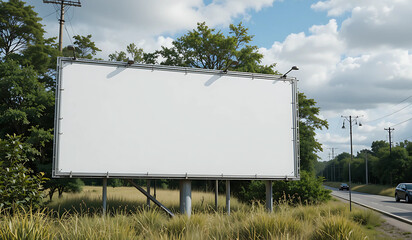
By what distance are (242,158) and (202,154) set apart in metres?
1.59

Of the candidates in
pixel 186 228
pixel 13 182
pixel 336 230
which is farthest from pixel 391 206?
pixel 13 182

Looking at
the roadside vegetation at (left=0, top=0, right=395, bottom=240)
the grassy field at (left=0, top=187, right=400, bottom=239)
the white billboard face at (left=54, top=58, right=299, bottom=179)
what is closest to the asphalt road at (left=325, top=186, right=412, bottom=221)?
the roadside vegetation at (left=0, top=0, right=395, bottom=240)

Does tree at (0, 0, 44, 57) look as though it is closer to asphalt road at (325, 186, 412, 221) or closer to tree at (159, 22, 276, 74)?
tree at (159, 22, 276, 74)

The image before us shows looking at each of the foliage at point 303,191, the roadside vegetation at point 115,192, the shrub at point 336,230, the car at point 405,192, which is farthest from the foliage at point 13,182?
the car at point 405,192

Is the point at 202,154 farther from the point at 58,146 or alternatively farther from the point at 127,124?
the point at 58,146

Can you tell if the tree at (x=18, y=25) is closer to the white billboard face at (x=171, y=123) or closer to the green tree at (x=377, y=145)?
the white billboard face at (x=171, y=123)

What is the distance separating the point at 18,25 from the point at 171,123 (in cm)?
2095

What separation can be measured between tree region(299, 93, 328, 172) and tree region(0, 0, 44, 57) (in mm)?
24299

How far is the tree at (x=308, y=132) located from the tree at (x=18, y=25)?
24.3 metres

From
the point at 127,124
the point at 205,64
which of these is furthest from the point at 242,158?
the point at 205,64

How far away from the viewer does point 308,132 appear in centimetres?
3562

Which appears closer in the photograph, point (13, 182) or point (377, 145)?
point (13, 182)

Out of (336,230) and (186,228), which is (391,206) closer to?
(336,230)

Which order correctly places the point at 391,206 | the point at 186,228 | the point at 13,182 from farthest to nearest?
the point at 391,206 < the point at 13,182 < the point at 186,228
